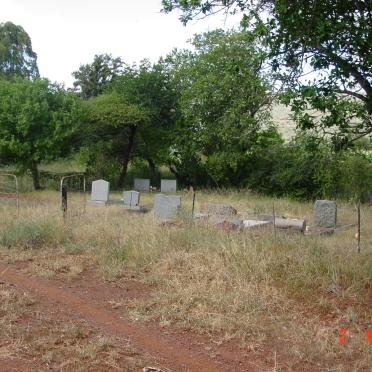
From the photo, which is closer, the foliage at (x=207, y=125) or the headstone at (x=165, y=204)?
the headstone at (x=165, y=204)

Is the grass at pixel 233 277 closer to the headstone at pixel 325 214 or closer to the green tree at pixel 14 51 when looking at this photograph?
the headstone at pixel 325 214

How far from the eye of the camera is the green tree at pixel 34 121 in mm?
22922

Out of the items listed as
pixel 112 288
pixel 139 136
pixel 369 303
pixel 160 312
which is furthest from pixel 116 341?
pixel 139 136

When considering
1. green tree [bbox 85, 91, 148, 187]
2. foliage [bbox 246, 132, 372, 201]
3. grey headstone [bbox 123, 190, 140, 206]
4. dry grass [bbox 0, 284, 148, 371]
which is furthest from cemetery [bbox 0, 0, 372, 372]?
green tree [bbox 85, 91, 148, 187]

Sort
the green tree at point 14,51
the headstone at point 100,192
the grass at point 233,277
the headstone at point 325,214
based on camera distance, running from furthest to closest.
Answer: the green tree at point 14,51 < the headstone at point 100,192 < the headstone at point 325,214 < the grass at point 233,277

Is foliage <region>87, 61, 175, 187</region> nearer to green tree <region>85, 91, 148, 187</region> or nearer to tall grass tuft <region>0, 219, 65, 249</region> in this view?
green tree <region>85, 91, 148, 187</region>

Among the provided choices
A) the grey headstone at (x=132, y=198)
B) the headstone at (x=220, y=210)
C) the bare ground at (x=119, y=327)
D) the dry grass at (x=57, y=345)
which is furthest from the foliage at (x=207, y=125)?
the dry grass at (x=57, y=345)

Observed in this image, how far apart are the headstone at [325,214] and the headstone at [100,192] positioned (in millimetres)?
8059

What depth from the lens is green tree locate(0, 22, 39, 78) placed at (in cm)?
3959

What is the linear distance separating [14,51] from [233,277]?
3878 cm

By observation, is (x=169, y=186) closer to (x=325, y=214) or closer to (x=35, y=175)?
(x=35, y=175)

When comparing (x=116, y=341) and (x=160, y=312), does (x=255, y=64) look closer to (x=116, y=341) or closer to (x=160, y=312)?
(x=160, y=312)

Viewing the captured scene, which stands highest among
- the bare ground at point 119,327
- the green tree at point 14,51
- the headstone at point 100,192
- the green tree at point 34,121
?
the green tree at point 14,51

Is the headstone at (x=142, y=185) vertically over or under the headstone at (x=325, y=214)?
over
